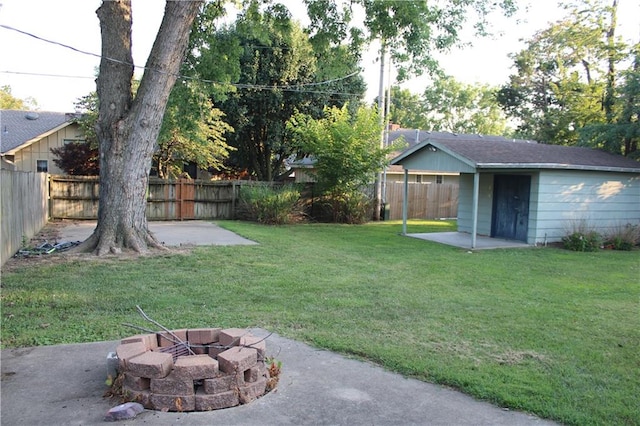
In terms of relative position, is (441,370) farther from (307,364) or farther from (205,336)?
(205,336)

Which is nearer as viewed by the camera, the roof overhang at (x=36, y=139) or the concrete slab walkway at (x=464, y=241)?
the concrete slab walkway at (x=464, y=241)

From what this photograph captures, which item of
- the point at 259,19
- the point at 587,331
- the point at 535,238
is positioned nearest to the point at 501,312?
the point at 587,331

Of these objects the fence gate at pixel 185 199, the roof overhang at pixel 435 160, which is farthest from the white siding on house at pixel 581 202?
the fence gate at pixel 185 199

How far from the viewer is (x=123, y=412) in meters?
3.38

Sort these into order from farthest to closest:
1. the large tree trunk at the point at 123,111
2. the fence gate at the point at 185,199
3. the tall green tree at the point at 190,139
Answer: the fence gate at the point at 185,199, the tall green tree at the point at 190,139, the large tree trunk at the point at 123,111

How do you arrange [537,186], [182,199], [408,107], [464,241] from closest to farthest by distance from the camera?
[537,186]
[464,241]
[182,199]
[408,107]

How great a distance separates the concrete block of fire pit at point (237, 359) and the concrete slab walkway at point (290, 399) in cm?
27

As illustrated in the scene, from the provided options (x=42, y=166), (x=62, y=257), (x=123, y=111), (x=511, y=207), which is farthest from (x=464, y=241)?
(x=42, y=166)

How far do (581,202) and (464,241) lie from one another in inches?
142

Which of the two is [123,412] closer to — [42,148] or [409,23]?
[409,23]

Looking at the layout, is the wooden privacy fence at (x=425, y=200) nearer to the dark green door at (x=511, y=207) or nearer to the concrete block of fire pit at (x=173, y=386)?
the dark green door at (x=511, y=207)

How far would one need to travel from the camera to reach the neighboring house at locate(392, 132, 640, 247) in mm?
13641

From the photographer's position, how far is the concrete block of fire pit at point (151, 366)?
3.56 metres

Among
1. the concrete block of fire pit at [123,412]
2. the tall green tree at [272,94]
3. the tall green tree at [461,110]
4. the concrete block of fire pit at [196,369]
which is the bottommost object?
the concrete block of fire pit at [123,412]
